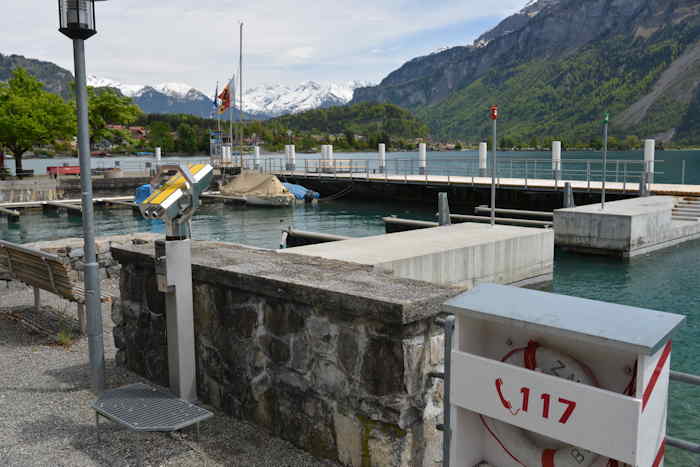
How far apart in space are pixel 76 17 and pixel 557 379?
4641mm

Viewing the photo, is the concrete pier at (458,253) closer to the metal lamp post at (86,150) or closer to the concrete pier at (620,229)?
the metal lamp post at (86,150)

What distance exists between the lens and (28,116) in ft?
165

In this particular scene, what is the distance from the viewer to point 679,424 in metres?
7.88

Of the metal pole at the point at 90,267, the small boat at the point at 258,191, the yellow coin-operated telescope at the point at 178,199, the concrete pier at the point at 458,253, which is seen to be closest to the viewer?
the yellow coin-operated telescope at the point at 178,199

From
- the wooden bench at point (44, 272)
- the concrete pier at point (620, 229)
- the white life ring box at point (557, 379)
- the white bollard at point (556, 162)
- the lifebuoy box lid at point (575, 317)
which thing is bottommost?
the concrete pier at point (620, 229)

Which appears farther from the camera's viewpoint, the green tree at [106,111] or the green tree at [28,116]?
the green tree at [106,111]

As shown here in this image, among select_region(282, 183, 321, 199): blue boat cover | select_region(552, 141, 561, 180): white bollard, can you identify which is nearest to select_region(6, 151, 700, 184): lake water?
select_region(552, 141, 561, 180): white bollard

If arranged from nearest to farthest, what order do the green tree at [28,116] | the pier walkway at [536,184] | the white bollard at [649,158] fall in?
the white bollard at [649,158] < the pier walkway at [536,184] < the green tree at [28,116]

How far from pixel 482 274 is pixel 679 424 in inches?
229

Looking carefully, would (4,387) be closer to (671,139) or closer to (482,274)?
(482,274)

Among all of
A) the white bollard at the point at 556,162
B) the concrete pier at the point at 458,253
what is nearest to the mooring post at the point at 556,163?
the white bollard at the point at 556,162

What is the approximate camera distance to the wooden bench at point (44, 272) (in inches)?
297

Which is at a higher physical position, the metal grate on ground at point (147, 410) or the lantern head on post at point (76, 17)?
the lantern head on post at point (76, 17)

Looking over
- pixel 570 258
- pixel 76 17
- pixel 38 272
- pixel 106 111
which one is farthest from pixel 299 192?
pixel 76 17
